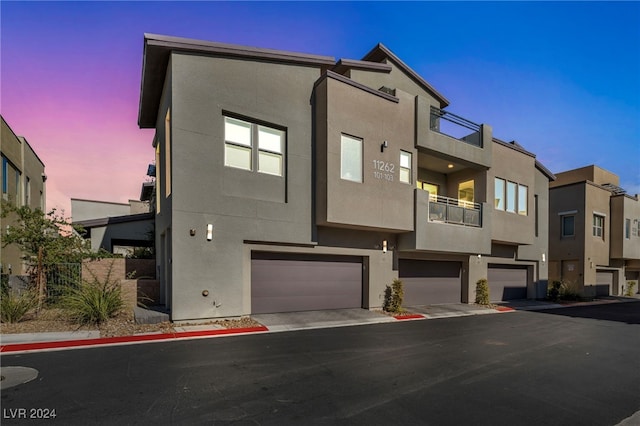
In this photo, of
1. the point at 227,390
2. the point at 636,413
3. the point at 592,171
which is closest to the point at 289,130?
the point at 227,390

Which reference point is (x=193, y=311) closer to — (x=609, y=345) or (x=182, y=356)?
(x=182, y=356)

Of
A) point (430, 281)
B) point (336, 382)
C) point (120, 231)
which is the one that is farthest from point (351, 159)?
point (120, 231)

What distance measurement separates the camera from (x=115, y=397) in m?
4.81

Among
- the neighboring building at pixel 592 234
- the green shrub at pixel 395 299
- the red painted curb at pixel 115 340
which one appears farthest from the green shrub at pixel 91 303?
the neighboring building at pixel 592 234

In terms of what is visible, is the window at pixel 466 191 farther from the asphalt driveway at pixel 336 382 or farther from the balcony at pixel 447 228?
the asphalt driveway at pixel 336 382

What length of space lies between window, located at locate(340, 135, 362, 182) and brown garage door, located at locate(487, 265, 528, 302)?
10.6 meters

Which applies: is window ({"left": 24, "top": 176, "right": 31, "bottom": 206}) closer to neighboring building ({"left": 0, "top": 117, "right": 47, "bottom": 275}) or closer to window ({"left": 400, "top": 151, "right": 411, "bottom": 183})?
neighboring building ({"left": 0, "top": 117, "right": 47, "bottom": 275})

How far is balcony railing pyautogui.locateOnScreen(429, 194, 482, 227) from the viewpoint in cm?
1445

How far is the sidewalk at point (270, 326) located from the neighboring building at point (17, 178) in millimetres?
8310

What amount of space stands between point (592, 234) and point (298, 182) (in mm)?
23279

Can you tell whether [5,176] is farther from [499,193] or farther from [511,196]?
[511,196]

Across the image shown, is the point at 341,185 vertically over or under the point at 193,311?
over

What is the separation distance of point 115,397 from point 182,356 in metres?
2.08

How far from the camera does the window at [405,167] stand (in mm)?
13727
